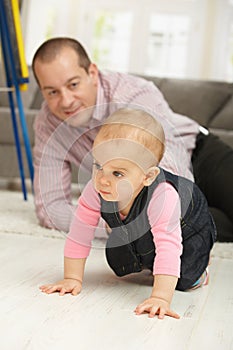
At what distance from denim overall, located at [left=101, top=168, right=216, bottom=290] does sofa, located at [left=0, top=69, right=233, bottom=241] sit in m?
2.07

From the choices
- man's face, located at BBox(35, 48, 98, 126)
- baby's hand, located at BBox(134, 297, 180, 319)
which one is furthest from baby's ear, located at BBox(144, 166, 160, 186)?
man's face, located at BBox(35, 48, 98, 126)

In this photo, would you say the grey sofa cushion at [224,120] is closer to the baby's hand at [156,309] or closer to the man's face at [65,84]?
the man's face at [65,84]

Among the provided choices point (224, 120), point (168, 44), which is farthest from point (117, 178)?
point (168, 44)

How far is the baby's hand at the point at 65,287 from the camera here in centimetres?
138

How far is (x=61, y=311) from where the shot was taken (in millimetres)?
1233

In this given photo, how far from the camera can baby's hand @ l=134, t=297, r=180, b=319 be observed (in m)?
1.25

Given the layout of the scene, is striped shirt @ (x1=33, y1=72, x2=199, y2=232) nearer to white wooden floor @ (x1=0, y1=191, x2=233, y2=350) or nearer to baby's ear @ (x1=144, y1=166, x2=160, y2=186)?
white wooden floor @ (x1=0, y1=191, x2=233, y2=350)

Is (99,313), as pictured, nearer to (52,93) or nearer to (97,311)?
(97,311)

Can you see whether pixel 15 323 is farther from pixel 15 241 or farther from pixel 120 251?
pixel 15 241

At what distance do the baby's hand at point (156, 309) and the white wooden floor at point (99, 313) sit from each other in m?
0.02

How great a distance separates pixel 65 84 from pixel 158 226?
0.94 metres

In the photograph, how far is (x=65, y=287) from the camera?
1.40 meters

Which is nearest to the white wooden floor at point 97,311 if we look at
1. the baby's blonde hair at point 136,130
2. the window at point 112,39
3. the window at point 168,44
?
the baby's blonde hair at point 136,130

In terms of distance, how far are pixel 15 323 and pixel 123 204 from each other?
1.25 ft
